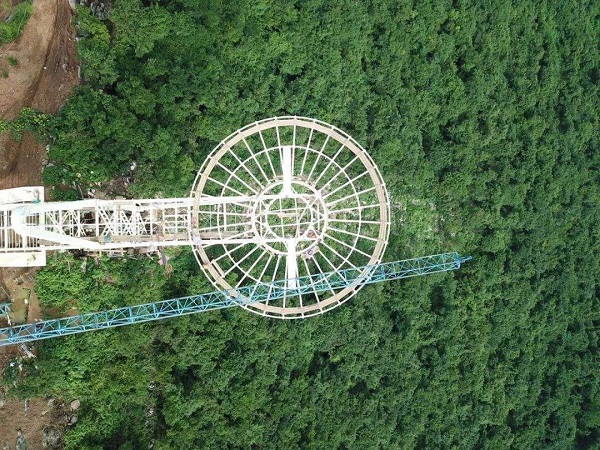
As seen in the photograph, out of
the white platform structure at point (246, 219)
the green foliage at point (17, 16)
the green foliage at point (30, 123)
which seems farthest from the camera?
the green foliage at point (17, 16)

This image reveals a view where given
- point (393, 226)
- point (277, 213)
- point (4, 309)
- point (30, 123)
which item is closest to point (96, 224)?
point (30, 123)

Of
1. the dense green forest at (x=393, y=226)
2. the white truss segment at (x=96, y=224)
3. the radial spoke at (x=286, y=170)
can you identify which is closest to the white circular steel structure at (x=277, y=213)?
the radial spoke at (x=286, y=170)

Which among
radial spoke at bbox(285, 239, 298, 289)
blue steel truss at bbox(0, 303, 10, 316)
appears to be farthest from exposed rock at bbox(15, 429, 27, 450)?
radial spoke at bbox(285, 239, 298, 289)

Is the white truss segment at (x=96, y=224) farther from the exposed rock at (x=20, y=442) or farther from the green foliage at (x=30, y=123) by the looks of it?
the exposed rock at (x=20, y=442)

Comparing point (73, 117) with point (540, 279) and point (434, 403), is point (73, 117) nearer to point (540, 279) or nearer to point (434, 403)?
point (434, 403)

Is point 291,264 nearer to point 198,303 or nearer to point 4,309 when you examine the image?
point 198,303

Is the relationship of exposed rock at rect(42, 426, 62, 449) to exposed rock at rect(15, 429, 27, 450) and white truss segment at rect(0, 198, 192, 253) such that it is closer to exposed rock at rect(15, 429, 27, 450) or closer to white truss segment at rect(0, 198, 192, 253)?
exposed rock at rect(15, 429, 27, 450)
